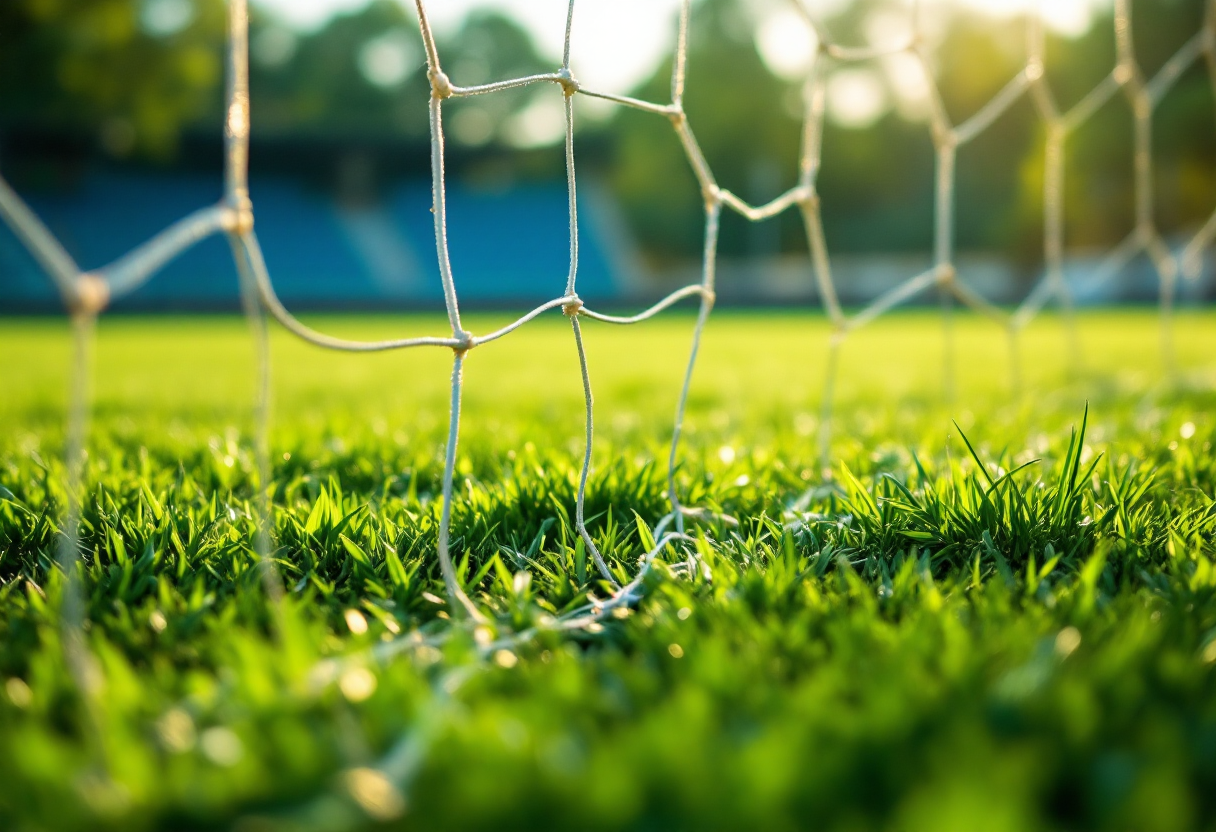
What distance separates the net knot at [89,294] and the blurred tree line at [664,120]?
17453 mm

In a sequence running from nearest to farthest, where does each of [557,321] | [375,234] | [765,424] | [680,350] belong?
[765,424] < [680,350] < [557,321] < [375,234]

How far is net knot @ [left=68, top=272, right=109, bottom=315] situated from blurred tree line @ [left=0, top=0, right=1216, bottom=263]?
17453 mm

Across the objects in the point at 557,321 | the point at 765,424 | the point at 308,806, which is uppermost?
the point at 308,806

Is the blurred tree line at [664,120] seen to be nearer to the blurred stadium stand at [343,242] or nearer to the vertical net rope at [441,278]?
the blurred stadium stand at [343,242]

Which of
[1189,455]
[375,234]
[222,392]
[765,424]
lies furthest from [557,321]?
[1189,455]

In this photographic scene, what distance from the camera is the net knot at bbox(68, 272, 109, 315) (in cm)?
54

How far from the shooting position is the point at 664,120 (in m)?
27.1

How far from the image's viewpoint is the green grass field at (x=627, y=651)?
426 millimetres

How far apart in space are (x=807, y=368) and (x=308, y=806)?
3.74m

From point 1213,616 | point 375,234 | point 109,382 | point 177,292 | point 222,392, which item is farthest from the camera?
point 375,234

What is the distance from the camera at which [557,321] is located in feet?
41.6

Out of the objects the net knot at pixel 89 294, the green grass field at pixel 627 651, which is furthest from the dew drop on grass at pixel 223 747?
the net knot at pixel 89 294

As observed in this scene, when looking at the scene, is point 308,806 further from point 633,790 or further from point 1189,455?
point 1189,455

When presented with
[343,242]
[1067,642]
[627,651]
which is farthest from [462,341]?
[343,242]
